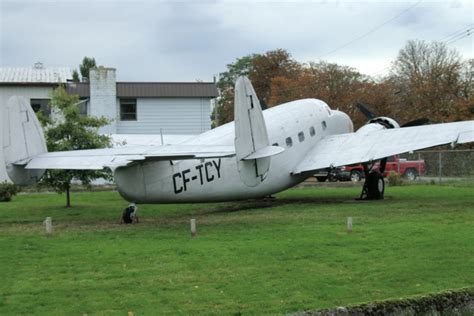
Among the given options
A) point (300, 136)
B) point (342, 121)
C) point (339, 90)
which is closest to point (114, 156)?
point (300, 136)

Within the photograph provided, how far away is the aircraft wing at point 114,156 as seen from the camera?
16.1 metres

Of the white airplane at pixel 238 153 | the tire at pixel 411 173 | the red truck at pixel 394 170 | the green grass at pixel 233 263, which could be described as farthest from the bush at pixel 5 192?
the tire at pixel 411 173

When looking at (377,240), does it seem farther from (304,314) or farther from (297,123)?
(297,123)

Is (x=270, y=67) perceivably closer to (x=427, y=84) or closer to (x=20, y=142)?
(x=427, y=84)

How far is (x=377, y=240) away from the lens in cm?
1370

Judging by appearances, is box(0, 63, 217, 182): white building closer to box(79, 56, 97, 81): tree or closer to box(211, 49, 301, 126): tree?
box(211, 49, 301, 126): tree

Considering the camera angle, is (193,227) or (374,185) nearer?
(193,227)

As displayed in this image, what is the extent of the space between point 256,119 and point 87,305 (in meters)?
9.87

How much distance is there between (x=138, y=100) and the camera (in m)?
50.1

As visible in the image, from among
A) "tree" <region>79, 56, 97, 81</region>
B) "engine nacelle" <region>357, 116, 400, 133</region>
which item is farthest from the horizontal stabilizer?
"tree" <region>79, 56, 97, 81</region>

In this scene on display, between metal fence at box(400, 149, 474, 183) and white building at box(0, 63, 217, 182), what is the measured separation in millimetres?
18774

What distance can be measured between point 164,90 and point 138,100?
2357mm

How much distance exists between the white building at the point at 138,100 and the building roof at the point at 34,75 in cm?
8

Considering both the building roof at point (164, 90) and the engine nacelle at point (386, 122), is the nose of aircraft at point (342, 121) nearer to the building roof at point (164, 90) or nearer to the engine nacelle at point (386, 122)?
the engine nacelle at point (386, 122)
